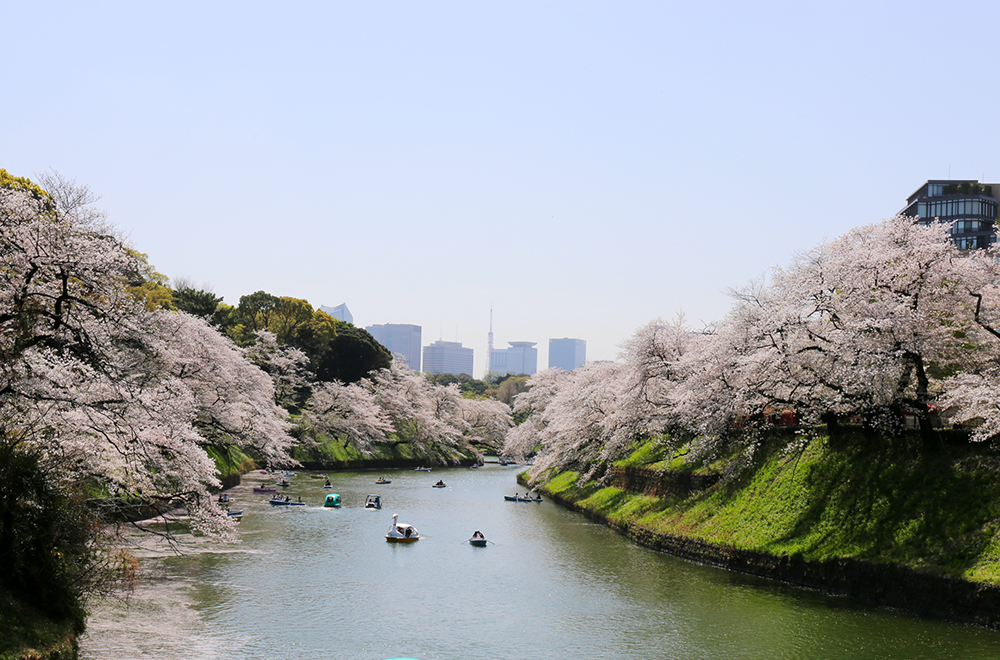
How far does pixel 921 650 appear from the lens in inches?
720

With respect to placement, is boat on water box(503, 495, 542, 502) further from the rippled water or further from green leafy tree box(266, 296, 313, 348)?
green leafy tree box(266, 296, 313, 348)

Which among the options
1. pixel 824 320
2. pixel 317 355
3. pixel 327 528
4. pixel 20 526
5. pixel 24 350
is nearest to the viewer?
pixel 20 526

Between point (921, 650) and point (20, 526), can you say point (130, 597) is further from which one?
point (921, 650)

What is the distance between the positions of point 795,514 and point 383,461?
5237cm

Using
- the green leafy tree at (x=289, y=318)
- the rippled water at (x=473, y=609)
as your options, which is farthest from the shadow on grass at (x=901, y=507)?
the green leafy tree at (x=289, y=318)

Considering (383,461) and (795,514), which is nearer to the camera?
(795,514)

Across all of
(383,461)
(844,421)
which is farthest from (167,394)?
(383,461)

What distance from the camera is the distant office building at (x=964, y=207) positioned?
90562 mm

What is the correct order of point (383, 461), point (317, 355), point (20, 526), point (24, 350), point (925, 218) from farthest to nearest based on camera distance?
point (925, 218), point (317, 355), point (383, 461), point (24, 350), point (20, 526)

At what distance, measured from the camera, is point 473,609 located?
23.2 m

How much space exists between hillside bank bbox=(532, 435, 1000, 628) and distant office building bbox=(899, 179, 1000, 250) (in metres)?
73.2

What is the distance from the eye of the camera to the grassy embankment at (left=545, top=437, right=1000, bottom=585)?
21594mm

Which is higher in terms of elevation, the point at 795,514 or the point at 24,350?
the point at 24,350

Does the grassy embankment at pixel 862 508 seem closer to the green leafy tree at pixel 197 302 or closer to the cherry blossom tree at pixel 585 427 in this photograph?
the cherry blossom tree at pixel 585 427
